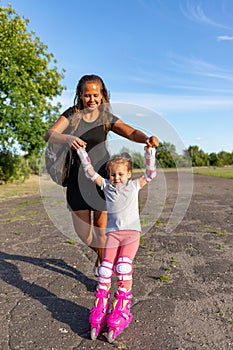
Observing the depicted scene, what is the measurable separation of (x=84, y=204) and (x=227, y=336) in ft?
6.06

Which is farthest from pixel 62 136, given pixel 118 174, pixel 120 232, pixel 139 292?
pixel 139 292

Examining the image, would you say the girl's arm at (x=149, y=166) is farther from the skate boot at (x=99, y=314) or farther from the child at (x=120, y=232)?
the skate boot at (x=99, y=314)

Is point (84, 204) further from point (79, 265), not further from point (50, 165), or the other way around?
point (79, 265)

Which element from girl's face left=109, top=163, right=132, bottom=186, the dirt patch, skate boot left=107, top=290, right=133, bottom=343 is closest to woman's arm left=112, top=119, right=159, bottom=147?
girl's face left=109, top=163, right=132, bottom=186

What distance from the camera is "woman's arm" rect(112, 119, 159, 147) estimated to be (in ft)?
10.6

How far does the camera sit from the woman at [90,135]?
3.60 meters

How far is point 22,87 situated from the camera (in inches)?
693

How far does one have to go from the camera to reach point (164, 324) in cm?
313

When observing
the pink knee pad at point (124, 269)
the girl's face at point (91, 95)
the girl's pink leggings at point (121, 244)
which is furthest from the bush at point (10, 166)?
the pink knee pad at point (124, 269)

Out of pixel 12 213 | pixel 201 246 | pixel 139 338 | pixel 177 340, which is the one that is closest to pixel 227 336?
pixel 177 340

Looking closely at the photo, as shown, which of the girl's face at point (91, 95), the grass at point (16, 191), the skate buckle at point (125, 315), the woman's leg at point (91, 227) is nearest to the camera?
the skate buckle at point (125, 315)

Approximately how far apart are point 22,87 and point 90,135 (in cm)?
1495

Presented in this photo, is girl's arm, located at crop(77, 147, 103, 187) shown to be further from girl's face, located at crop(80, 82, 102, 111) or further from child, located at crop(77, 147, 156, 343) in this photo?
girl's face, located at crop(80, 82, 102, 111)

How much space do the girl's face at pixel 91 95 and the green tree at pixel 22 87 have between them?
14.1 m
